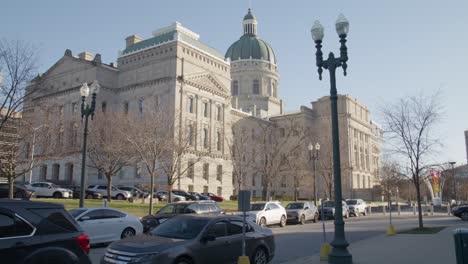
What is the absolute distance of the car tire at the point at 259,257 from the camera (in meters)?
11.1

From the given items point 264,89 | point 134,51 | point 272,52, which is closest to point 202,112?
point 134,51

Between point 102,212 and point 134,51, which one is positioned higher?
point 134,51

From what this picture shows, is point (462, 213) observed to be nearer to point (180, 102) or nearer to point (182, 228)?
point (182, 228)

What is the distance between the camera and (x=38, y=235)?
22.3 feet

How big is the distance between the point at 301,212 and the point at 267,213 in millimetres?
5122

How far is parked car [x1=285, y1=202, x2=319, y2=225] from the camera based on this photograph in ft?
101

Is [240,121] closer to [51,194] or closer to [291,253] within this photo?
[51,194]

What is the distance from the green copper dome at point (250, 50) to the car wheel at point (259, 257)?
97335mm

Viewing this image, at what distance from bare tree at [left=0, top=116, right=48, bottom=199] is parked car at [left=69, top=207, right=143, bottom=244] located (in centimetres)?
1601

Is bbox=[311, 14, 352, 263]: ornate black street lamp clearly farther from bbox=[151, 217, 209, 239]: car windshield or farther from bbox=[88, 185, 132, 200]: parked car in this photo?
bbox=[88, 185, 132, 200]: parked car

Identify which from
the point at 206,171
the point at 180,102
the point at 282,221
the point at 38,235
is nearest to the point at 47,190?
the point at 282,221

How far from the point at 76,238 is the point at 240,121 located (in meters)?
75.5

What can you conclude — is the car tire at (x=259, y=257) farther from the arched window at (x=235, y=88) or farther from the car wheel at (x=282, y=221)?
the arched window at (x=235, y=88)

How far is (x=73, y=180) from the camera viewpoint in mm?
63594
